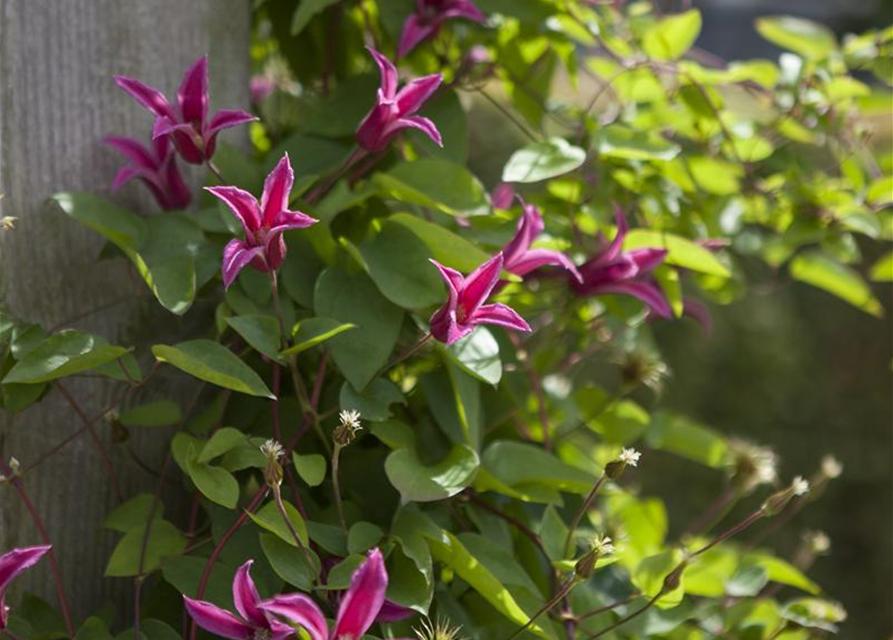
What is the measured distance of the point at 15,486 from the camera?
2.70ft

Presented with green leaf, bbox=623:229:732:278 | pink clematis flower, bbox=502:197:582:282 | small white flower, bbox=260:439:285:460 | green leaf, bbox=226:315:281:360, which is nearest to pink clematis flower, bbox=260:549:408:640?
small white flower, bbox=260:439:285:460

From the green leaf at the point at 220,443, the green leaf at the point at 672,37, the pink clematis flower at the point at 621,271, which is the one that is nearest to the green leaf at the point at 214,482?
the green leaf at the point at 220,443

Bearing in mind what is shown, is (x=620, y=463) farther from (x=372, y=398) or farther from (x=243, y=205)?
(x=243, y=205)

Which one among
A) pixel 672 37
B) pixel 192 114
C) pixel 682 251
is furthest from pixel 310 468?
pixel 672 37

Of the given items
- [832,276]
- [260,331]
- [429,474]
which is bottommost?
[832,276]

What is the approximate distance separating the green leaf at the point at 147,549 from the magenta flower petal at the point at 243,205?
0.25 m

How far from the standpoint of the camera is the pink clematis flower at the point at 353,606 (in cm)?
61

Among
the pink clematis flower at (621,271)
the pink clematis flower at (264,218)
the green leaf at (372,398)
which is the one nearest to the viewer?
the pink clematis flower at (264,218)

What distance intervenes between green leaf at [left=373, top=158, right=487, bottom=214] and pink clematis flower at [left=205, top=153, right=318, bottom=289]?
0.61 feet

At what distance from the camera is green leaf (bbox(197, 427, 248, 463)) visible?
2.51 feet

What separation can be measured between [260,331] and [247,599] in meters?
0.20

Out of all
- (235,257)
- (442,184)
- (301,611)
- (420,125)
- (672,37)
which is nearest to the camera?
(301,611)

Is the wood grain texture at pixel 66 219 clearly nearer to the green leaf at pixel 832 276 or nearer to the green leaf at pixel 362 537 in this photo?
the green leaf at pixel 362 537

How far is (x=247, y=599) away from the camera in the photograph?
26.0 inches
